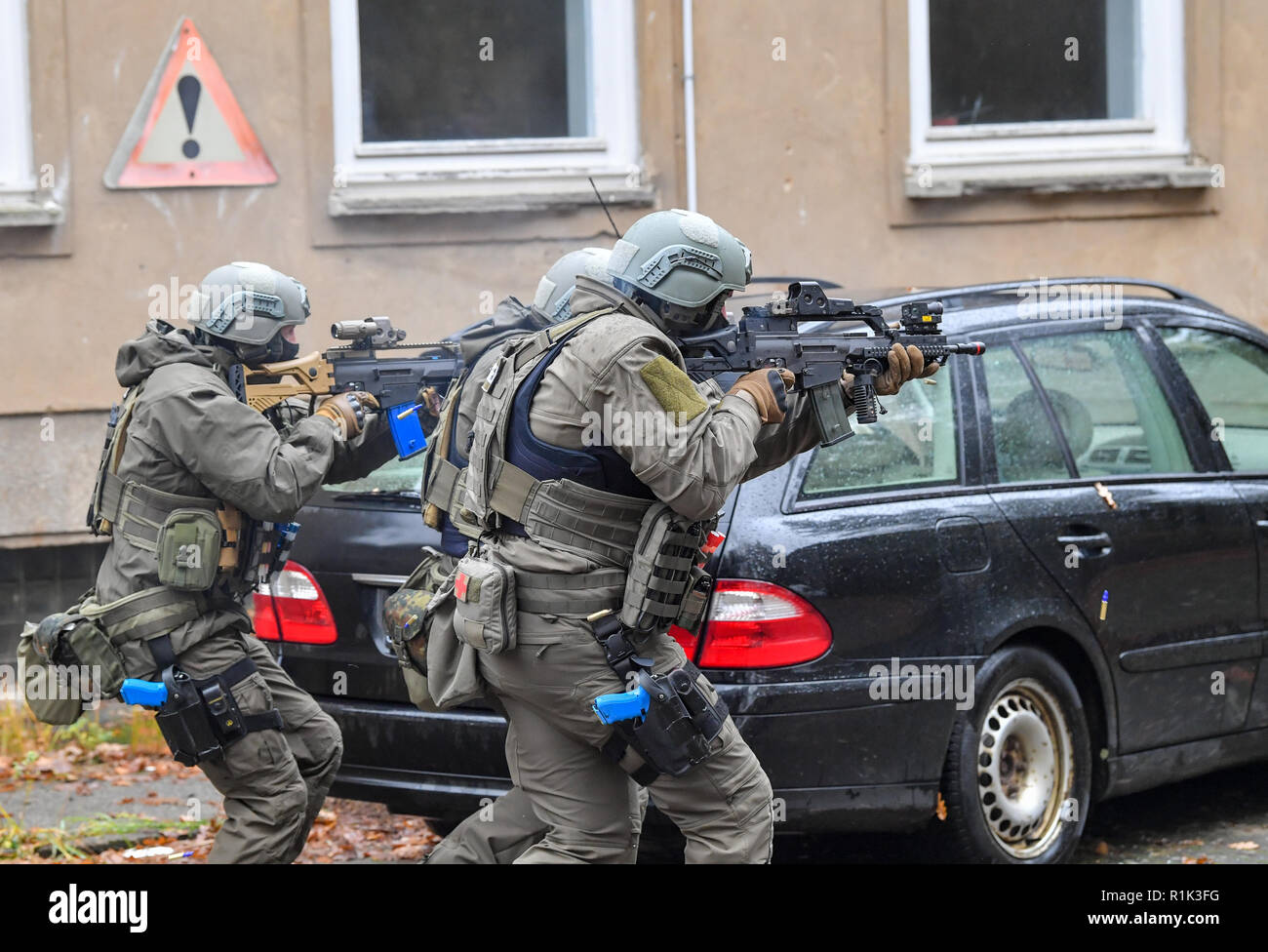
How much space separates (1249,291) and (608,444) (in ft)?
21.9

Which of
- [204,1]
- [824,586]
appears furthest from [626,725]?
[204,1]

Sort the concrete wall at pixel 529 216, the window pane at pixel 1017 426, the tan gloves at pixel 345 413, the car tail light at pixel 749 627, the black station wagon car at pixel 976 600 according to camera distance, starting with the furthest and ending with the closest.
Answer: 1. the concrete wall at pixel 529 216
2. the window pane at pixel 1017 426
3. the tan gloves at pixel 345 413
4. the black station wagon car at pixel 976 600
5. the car tail light at pixel 749 627

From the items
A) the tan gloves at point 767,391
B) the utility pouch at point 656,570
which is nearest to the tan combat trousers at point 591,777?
the utility pouch at point 656,570

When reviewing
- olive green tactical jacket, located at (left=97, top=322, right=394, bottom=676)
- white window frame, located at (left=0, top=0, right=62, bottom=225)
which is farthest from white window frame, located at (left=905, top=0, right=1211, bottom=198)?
olive green tactical jacket, located at (left=97, top=322, right=394, bottom=676)

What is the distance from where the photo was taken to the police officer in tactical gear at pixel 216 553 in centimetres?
434

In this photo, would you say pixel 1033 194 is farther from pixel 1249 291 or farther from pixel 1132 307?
pixel 1132 307

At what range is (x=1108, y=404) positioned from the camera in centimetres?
534

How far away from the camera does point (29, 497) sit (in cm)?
773

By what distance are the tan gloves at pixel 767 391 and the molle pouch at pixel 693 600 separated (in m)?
0.39

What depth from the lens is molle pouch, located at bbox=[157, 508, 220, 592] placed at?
4.34 metres

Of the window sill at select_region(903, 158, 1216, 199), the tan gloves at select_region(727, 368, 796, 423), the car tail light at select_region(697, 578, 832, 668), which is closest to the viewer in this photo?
the tan gloves at select_region(727, 368, 796, 423)

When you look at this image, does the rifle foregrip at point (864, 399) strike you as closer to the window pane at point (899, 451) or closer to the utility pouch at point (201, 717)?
the window pane at point (899, 451)

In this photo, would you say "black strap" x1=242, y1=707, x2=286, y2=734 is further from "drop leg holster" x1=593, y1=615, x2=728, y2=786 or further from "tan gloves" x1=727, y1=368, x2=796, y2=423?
"tan gloves" x1=727, y1=368, x2=796, y2=423

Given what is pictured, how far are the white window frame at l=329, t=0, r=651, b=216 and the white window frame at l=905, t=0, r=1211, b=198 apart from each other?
157 centimetres
